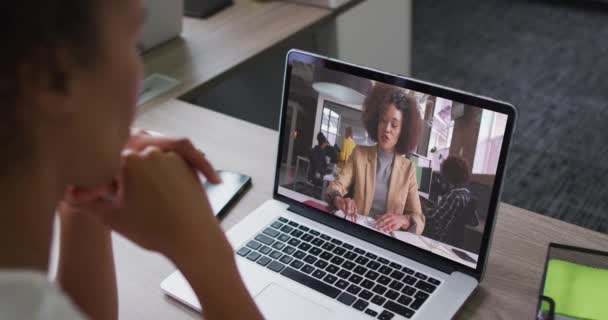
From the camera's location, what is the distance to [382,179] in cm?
94

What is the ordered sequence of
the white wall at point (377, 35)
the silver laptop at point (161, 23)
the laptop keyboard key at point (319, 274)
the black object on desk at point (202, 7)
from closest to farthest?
the laptop keyboard key at point (319, 274) → the silver laptop at point (161, 23) → the black object on desk at point (202, 7) → the white wall at point (377, 35)

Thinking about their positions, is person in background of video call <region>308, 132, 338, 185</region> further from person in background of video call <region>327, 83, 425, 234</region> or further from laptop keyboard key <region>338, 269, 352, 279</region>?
laptop keyboard key <region>338, 269, 352, 279</region>

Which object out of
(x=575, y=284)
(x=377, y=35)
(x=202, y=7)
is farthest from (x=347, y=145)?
(x=377, y=35)

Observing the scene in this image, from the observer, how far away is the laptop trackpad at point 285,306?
0.86 meters

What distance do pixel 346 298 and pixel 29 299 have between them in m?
0.50

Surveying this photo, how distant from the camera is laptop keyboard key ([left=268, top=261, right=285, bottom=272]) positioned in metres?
0.93

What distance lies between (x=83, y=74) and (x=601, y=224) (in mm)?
2003

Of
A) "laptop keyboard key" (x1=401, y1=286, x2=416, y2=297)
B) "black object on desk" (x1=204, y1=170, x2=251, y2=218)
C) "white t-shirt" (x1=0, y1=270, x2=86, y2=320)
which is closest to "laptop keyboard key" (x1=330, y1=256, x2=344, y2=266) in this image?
"laptop keyboard key" (x1=401, y1=286, x2=416, y2=297)

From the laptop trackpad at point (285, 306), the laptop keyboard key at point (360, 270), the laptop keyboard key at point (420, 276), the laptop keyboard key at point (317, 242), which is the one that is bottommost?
the laptop trackpad at point (285, 306)

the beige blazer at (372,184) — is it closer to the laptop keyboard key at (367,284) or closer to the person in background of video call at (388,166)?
the person in background of video call at (388,166)

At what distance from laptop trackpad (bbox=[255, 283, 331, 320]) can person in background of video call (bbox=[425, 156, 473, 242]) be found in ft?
0.63

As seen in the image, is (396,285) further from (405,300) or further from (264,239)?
(264,239)

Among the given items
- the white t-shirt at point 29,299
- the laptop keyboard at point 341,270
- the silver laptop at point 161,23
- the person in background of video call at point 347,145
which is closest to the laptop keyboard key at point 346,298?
the laptop keyboard at point 341,270

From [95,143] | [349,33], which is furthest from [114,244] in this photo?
[349,33]
